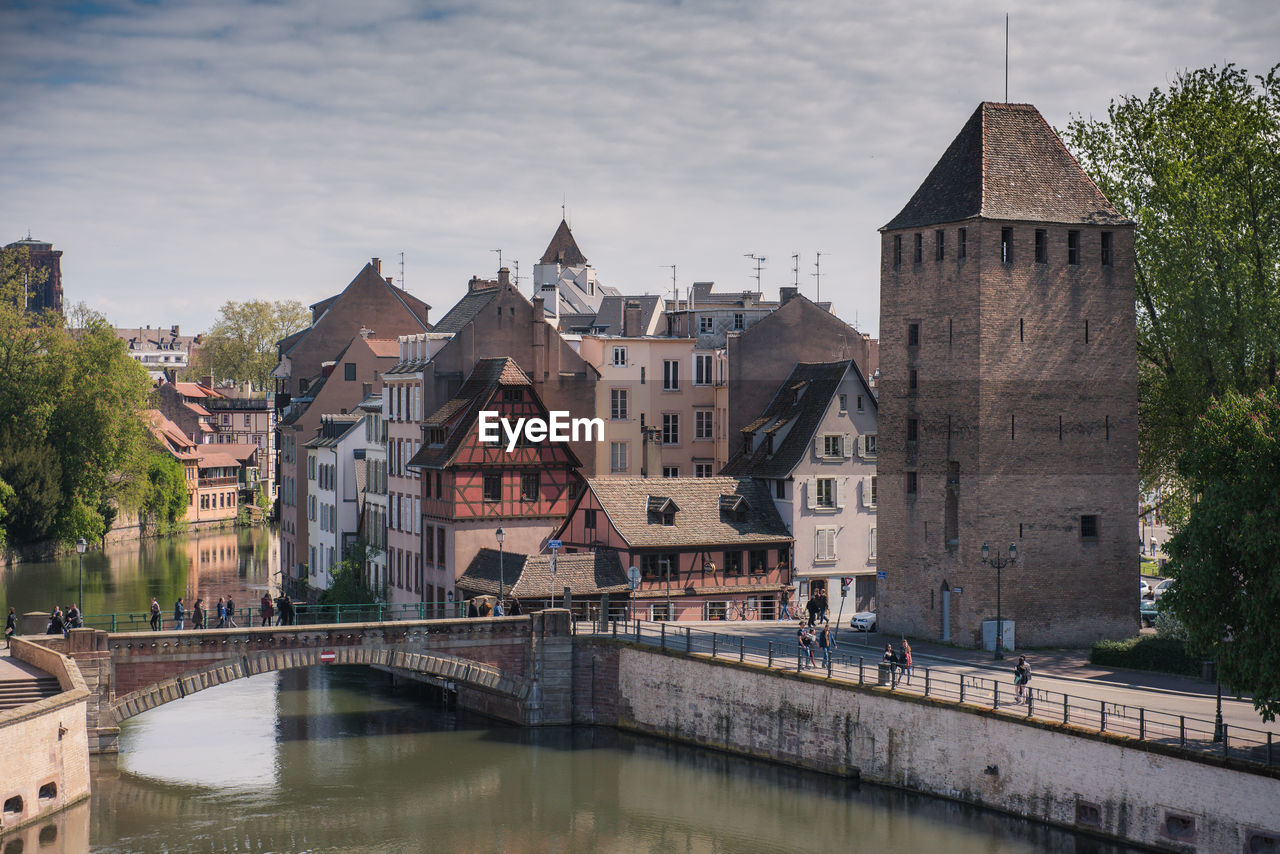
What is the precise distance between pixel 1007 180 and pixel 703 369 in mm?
21662

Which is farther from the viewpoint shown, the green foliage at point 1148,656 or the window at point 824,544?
the window at point 824,544

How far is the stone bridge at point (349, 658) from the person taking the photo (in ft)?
145

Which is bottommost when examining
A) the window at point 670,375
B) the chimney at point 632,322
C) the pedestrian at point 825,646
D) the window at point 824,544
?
the pedestrian at point 825,646

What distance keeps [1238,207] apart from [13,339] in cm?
7076

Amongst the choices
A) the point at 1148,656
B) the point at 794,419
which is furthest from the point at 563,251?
the point at 1148,656

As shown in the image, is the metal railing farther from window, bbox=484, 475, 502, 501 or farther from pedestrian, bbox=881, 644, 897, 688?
window, bbox=484, 475, 502, 501

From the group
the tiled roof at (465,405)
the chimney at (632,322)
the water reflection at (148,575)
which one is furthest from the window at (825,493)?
the water reflection at (148,575)

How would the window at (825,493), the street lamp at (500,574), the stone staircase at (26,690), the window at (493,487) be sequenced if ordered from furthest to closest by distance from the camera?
the window at (825,493)
the window at (493,487)
the street lamp at (500,574)
the stone staircase at (26,690)

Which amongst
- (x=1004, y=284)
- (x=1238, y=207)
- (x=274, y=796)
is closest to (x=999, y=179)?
(x=1004, y=284)

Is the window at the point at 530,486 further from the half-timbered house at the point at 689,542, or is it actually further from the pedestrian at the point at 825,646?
the pedestrian at the point at 825,646

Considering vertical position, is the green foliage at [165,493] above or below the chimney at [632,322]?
below

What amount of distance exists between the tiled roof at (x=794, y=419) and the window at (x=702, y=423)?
3283 millimetres

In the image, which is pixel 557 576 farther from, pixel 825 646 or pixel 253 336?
pixel 253 336

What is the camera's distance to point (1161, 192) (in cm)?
5269
